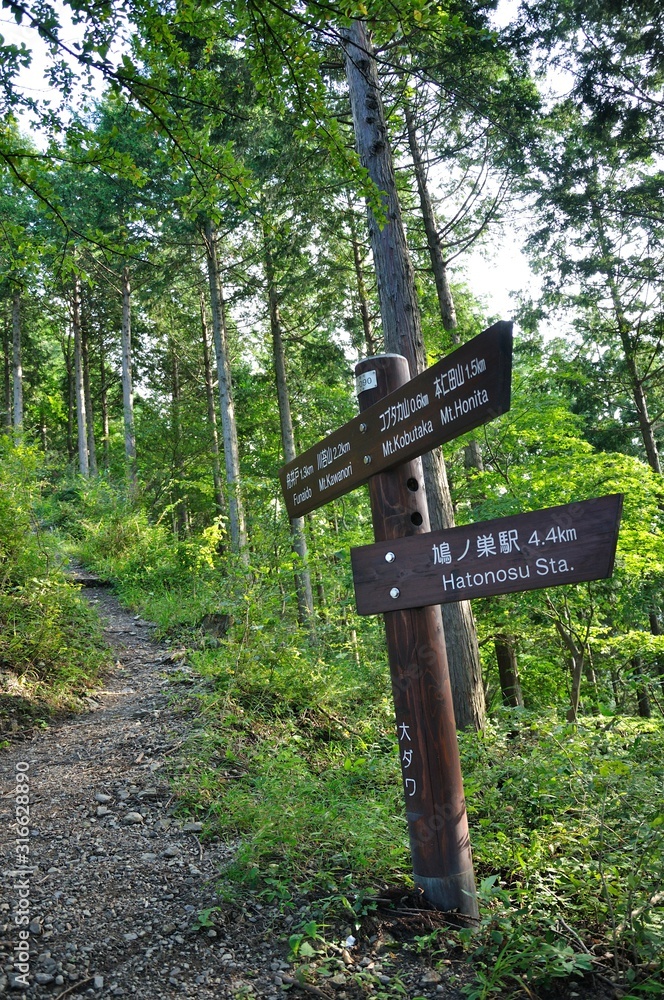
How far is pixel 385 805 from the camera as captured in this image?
4.10 m

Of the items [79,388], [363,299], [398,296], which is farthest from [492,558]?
[79,388]

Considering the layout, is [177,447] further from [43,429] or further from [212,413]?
[43,429]

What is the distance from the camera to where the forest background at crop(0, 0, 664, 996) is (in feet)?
11.2

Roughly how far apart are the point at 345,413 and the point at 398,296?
1040 centimetres

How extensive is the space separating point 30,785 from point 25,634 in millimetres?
1951

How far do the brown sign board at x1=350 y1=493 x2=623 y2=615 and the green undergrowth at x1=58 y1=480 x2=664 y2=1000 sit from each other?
1.05 meters

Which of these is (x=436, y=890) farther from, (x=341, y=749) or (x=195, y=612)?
(x=195, y=612)

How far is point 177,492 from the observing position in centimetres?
1998

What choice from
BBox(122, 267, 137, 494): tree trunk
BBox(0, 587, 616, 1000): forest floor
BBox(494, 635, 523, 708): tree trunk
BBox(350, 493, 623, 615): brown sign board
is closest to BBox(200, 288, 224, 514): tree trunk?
BBox(122, 267, 137, 494): tree trunk

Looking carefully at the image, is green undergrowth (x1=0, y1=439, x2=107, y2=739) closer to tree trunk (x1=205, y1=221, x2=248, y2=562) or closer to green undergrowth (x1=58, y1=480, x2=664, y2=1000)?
green undergrowth (x1=58, y1=480, x2=664, y2=1000)

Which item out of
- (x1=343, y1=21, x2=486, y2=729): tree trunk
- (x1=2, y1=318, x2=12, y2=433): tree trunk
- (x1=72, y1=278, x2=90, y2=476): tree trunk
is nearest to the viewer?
(x1=343, y1=21, x2=486, y2=729): tree trunk

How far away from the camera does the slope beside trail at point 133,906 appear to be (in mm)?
2785

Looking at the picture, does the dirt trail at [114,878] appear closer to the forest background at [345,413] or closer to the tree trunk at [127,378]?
the forest background at [345,413]

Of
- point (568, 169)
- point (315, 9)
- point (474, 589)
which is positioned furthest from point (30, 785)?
point (568, 169)
